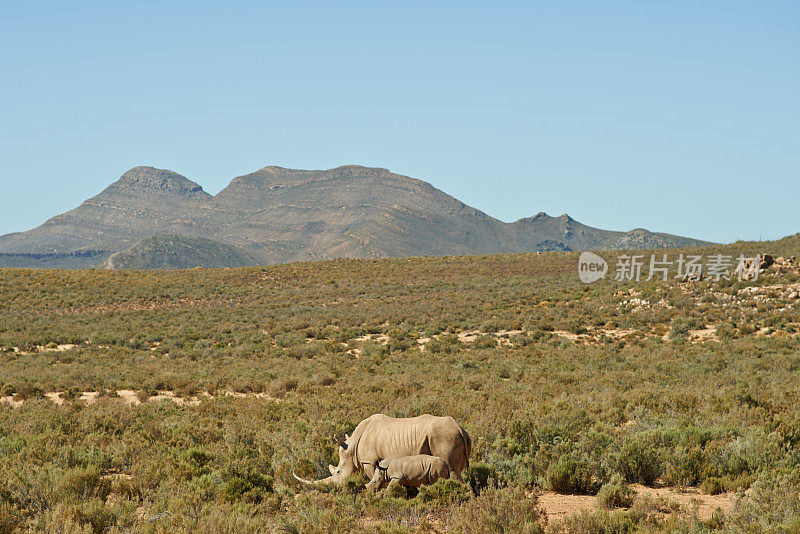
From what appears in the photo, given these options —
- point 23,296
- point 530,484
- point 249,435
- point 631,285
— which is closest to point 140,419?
point 249,435

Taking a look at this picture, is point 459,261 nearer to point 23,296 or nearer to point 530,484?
point 23,296

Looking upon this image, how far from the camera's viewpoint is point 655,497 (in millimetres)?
6520

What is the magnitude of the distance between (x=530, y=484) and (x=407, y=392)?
21.0ft

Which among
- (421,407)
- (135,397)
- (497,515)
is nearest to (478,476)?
(497,515)

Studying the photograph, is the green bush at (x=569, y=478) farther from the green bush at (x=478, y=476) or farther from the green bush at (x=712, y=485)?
the green bush at (x=712, y=485)

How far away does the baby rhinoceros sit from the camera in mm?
6281

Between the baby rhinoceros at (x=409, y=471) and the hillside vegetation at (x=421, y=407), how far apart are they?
0.72 feet

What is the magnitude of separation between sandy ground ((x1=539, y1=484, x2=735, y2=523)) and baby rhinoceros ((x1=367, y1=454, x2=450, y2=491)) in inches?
48.3

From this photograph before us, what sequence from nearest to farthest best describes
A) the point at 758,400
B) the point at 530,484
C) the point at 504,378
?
the point at 530,484 → the point at 758,400 → the point at 504,378

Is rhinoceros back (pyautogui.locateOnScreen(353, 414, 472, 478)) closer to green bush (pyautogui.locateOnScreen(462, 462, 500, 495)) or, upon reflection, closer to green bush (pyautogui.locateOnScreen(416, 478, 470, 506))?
green bush (pyautogui.locateOnScreen(462, 462, 500, 495))

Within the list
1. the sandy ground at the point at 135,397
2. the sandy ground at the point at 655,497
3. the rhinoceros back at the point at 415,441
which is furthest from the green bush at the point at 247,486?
the sandy ground at the point at 135,397

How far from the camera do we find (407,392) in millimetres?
13164
